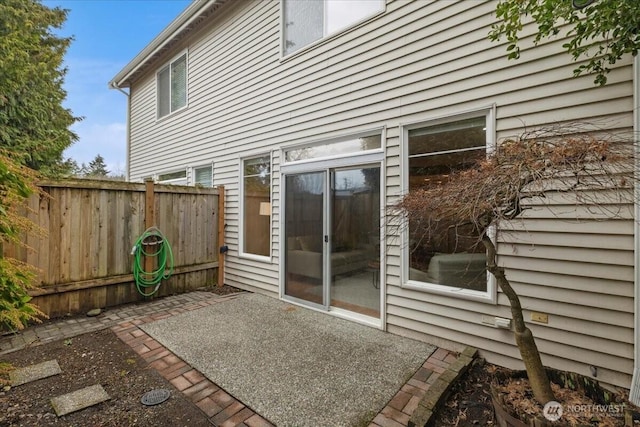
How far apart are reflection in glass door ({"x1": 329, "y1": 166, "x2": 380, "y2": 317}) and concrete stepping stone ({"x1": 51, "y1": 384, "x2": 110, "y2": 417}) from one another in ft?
8.85

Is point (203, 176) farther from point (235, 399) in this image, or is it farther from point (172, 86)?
point (235, 399)

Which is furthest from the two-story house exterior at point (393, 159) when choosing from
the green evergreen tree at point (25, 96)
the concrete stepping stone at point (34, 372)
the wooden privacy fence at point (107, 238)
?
the green evergreen tree at point (25, 96)

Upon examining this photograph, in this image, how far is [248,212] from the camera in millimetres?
5574

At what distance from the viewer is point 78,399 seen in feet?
7.70

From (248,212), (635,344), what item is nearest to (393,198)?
(635,344)

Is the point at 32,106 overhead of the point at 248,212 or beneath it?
overhead

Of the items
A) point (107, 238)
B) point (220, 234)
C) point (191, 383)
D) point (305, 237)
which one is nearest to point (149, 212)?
point (107, 238)

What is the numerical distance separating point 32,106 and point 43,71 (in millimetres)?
917

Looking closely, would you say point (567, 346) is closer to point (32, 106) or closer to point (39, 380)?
point (39, 380)

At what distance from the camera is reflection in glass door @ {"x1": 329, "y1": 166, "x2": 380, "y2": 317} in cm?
381

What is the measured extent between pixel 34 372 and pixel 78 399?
2.58 feet

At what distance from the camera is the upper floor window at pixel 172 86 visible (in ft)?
23.8

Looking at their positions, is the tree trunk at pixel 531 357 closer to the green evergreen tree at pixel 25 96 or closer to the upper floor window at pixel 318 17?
the upper floor window at pixel 318 17

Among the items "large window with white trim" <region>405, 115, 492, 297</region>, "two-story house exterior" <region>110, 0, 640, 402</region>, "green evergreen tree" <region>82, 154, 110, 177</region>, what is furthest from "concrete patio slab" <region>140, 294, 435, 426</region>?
"green evergreen tree" <region>82, 154, 110, 177</region>
